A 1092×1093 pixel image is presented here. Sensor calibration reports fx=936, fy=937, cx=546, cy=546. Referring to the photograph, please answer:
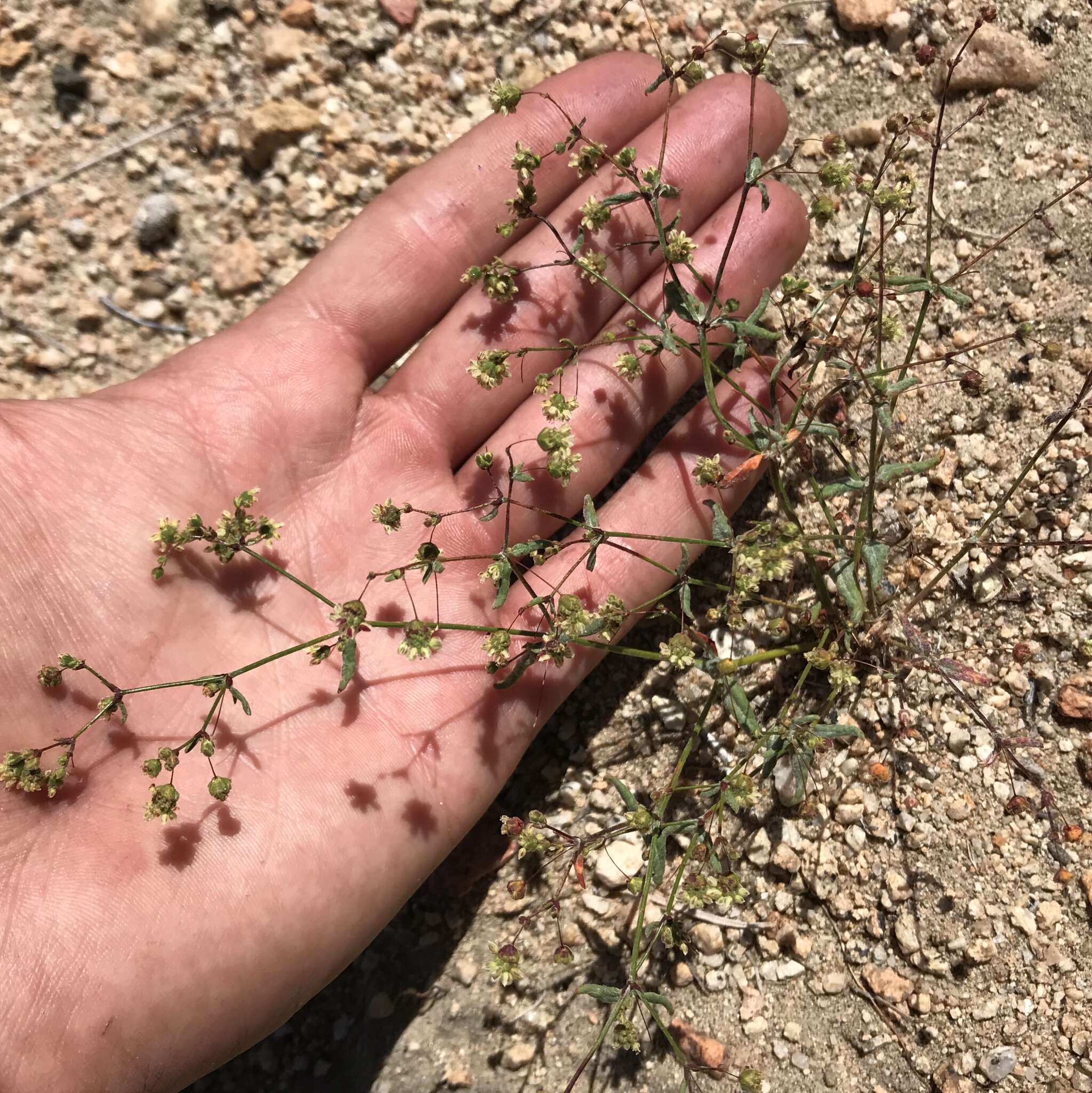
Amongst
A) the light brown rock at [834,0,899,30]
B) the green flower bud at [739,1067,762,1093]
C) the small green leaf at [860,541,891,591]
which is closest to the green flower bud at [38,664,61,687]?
the green flower bud at [739,1067,762,1093]

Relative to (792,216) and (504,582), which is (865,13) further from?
(504,582)

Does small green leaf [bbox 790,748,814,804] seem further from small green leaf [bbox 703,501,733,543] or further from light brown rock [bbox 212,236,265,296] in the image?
light brown rock [bbox 212,236,265,296]

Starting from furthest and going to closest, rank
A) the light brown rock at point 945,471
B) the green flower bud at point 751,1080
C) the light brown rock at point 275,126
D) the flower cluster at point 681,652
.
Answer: the light brown rock at point 275,126 < the light brown rock at point 945,471 < the green flower bud at point 751,1080 < the flower cluster at point 681,652

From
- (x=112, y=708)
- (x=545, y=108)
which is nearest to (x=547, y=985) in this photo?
(x=112, y=708)

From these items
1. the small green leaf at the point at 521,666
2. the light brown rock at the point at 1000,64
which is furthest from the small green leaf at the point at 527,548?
the light brown rock at the point at 1000,64

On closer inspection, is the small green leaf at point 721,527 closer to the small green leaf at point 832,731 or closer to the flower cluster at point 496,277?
the small green leaf at point 832,731

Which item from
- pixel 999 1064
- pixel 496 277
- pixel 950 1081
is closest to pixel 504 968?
pixel 950 1081

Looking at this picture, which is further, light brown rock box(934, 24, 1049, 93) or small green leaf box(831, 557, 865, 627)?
light brown rock box(934, 24, 1049, 93)
